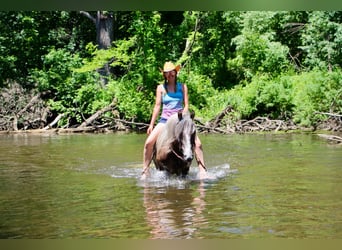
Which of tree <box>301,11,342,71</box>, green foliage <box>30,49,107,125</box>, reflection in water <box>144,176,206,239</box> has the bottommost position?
reflection in water <box>144,176,206,239</box>

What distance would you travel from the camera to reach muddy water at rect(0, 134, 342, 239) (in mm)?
4578

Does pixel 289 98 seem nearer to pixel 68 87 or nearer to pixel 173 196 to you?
pixel 68 87

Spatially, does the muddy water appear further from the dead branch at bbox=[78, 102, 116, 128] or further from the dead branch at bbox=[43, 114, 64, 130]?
the dead branch at bbox=[43, 114, 64, 130]

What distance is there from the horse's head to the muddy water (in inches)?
14.7

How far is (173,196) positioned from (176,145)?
2.87ft

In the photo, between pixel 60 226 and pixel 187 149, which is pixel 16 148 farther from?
pixel 60 226

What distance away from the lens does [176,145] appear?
22.7ft

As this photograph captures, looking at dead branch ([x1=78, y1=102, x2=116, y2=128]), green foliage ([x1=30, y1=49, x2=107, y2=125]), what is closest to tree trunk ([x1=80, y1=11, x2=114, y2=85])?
green foliage ([x1=30, y1=49, x2=107, y2=125])

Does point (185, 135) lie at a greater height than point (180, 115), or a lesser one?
lesser

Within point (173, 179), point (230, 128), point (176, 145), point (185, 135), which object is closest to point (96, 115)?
point (230, 128)
